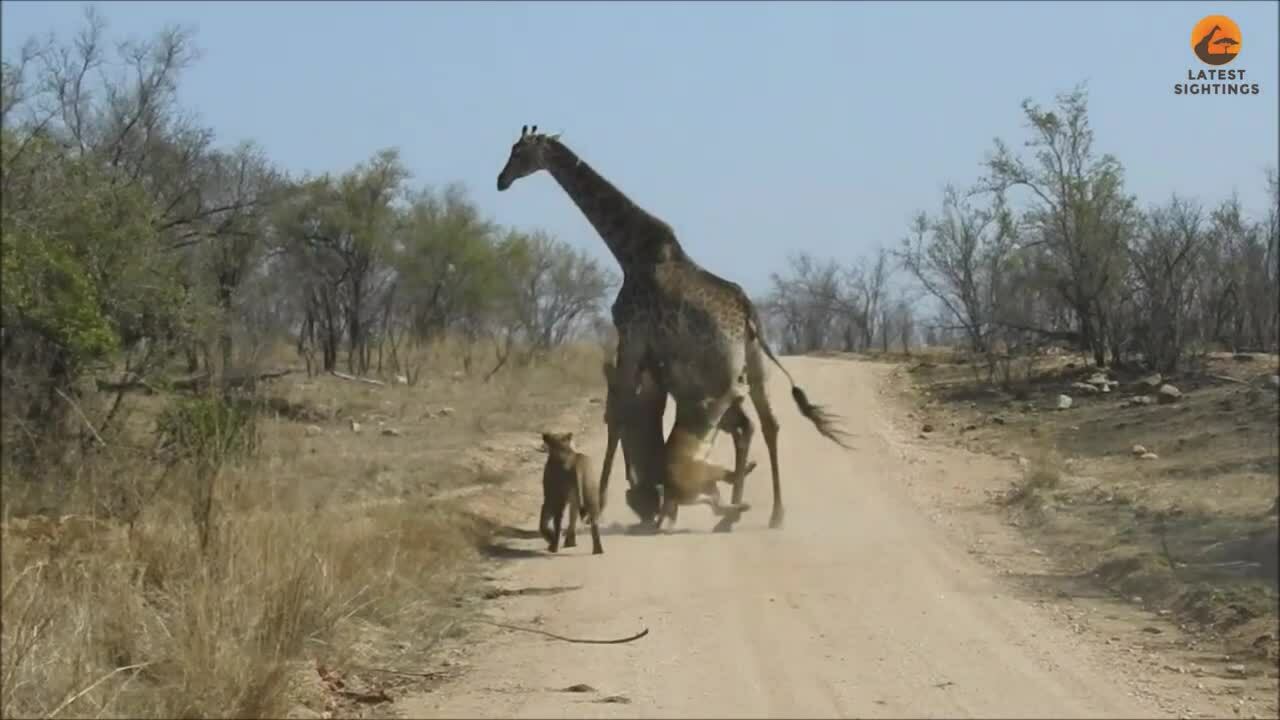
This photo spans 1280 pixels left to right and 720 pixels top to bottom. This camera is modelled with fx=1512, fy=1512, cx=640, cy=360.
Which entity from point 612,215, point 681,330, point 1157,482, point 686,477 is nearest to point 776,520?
point 686,477

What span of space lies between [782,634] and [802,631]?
0.14 m

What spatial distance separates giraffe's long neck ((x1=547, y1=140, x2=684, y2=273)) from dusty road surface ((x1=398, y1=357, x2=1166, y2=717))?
2485mm

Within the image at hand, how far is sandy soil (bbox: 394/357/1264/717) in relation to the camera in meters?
7.23

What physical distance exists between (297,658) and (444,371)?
27580 mm

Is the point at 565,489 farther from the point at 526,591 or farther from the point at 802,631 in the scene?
the point at 802,631

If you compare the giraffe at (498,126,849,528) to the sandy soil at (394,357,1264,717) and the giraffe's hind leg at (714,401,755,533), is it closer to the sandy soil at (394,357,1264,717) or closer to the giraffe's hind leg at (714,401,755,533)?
the giraffe's hind leg at (714,401,755,533)

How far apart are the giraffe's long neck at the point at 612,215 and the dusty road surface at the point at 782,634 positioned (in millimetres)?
2485

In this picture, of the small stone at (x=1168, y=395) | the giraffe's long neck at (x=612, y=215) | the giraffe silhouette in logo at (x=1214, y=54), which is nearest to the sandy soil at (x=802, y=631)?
the giraffe's long neck at (x=612, y=215)

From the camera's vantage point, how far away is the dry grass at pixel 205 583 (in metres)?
6.88

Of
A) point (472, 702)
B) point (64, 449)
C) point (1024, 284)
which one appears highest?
point (1024, 284)

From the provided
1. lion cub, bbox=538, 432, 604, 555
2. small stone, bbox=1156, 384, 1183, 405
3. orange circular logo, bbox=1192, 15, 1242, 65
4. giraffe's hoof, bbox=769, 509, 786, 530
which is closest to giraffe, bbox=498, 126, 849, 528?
giraffe's hoof, bbox=769, 509, 786, 530

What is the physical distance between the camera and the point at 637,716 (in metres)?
6.98

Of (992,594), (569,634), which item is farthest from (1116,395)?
(569,634)

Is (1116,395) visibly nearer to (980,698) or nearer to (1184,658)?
(1184,658)
